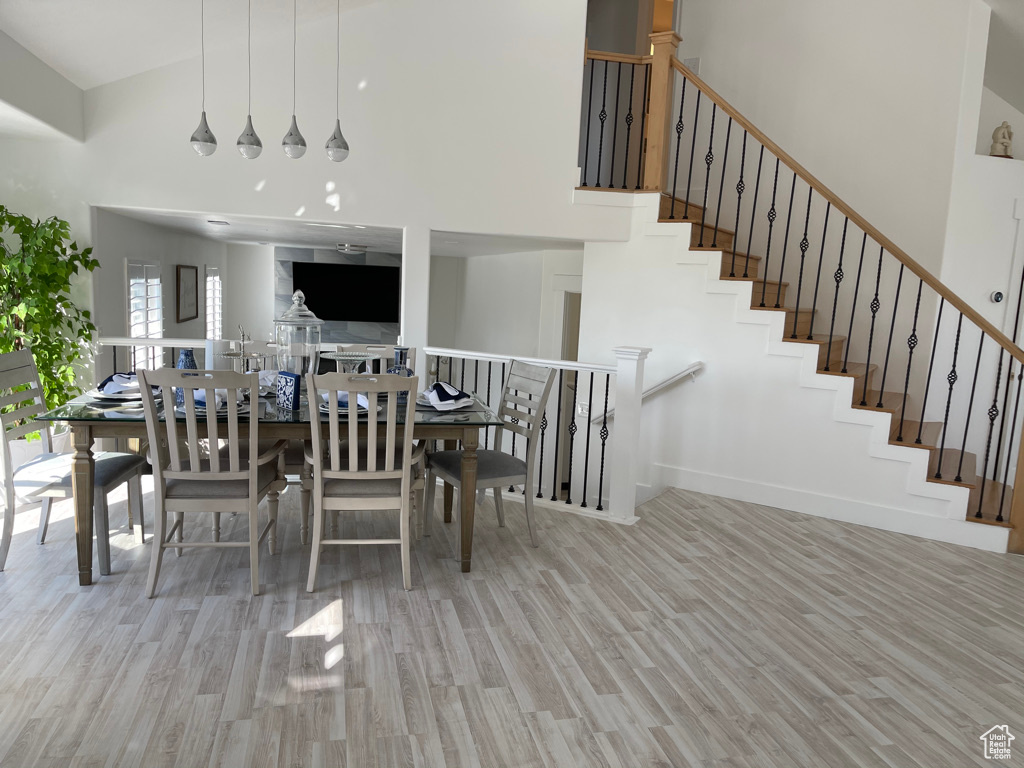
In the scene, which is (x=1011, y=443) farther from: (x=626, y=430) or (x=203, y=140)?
(x=203, y=140)

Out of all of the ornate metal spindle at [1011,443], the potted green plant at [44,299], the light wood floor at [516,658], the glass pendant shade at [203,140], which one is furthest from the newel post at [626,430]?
the potted green plant at [44,299]

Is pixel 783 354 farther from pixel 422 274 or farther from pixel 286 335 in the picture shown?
pixel 286 335

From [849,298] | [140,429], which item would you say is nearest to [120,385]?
[140,429]

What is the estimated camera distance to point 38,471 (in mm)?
3383

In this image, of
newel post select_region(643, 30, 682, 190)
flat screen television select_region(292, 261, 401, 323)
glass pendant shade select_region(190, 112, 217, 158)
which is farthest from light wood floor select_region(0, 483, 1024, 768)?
flat screen television select_region(292, 261, 401, 323)

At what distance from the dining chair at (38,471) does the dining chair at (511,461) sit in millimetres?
1496

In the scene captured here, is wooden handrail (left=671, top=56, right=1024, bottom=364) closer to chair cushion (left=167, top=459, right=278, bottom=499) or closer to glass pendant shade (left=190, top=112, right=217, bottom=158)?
glass pendant shade (left=190, top=112, right=217, bottom=158)

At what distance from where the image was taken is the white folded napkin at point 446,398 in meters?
3.62

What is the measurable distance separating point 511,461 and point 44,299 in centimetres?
304

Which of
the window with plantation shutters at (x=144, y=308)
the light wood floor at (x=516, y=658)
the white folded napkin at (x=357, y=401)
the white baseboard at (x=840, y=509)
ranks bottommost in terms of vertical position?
the light wood floor at (x=516, y=658)

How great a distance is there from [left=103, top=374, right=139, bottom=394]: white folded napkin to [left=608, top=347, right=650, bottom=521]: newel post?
2658 mm

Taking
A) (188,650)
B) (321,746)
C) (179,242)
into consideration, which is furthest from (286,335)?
(321,746)

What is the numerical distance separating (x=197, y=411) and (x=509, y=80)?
3442mm

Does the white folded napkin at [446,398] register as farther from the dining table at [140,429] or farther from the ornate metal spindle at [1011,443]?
the ornate metal spindle at [1011,443]
